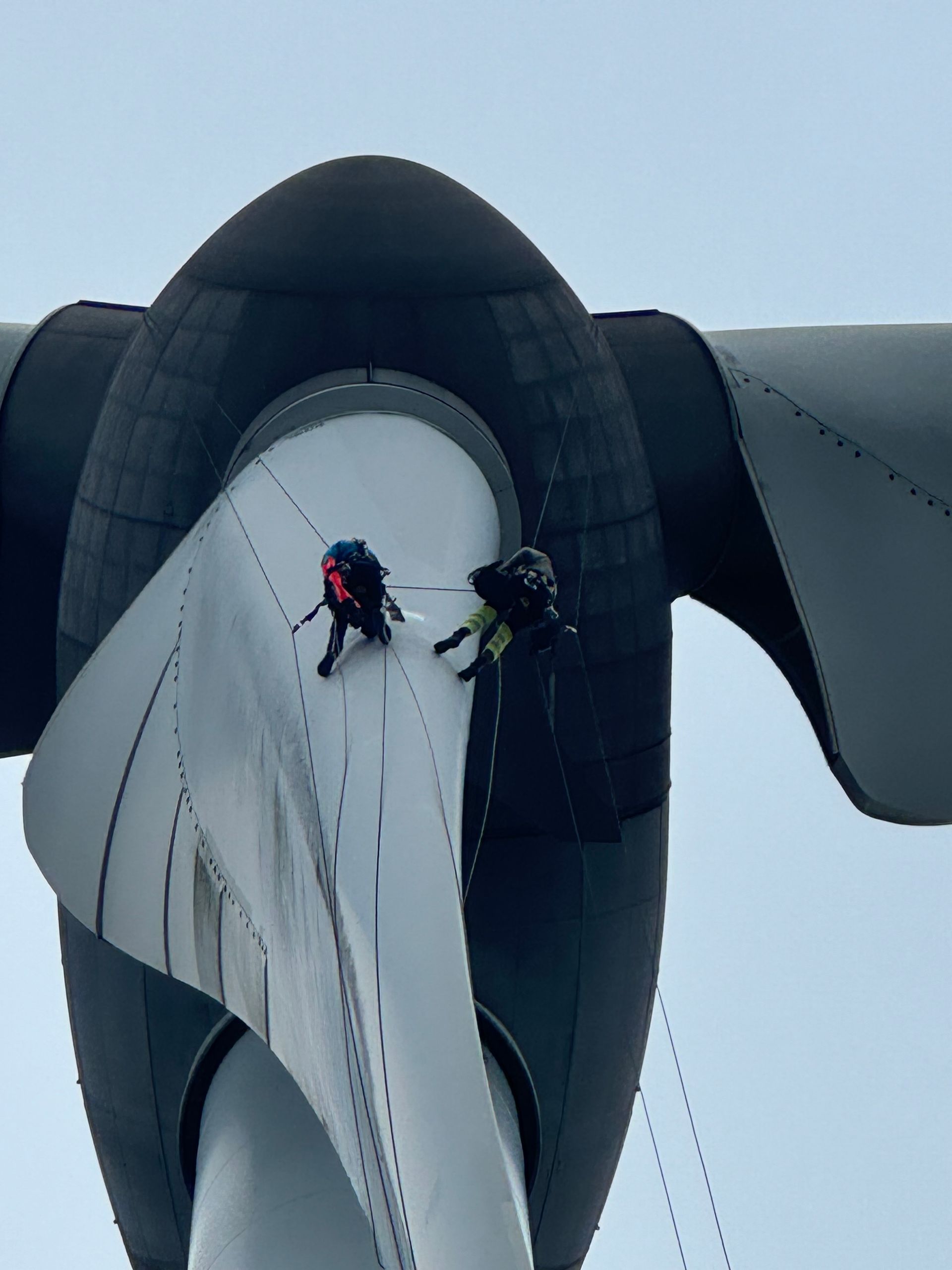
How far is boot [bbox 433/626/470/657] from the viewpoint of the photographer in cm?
1834

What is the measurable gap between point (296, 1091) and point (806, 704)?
9367 mm

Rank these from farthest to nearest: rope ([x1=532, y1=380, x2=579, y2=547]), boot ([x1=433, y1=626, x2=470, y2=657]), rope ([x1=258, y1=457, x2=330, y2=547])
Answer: rope ([x1=532, y1=380, x2=579, y2=547]) → rope ([x1=258, y1=457, x2=330, y2=547]) → boot ([x1=433, y1=626, x2=470, y2=657])

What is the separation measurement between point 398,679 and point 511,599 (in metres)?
1.73

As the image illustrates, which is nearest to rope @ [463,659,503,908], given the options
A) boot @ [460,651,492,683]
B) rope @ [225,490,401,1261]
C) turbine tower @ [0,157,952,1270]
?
turbine tower @ [0,157,952,1270]

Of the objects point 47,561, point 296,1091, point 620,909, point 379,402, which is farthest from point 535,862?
point 47,561

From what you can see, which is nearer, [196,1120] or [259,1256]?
[259,1256]

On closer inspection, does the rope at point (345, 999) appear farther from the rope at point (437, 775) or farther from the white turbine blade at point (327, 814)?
the rope at point (437, 775)

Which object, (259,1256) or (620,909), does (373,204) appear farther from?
(259,1256)

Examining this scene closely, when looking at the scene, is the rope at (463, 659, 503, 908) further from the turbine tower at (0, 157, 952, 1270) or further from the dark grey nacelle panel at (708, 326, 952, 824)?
the dark grey nacelle panel at (708, 326, 952, 824)

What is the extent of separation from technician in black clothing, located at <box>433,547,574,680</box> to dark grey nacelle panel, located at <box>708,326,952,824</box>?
8.00 meters

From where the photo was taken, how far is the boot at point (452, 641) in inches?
722

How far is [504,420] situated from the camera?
23.7m

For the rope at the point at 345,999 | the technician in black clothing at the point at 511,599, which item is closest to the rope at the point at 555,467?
the technician in black clothing at the point at 511,599

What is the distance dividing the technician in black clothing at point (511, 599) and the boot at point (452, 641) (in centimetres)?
7
